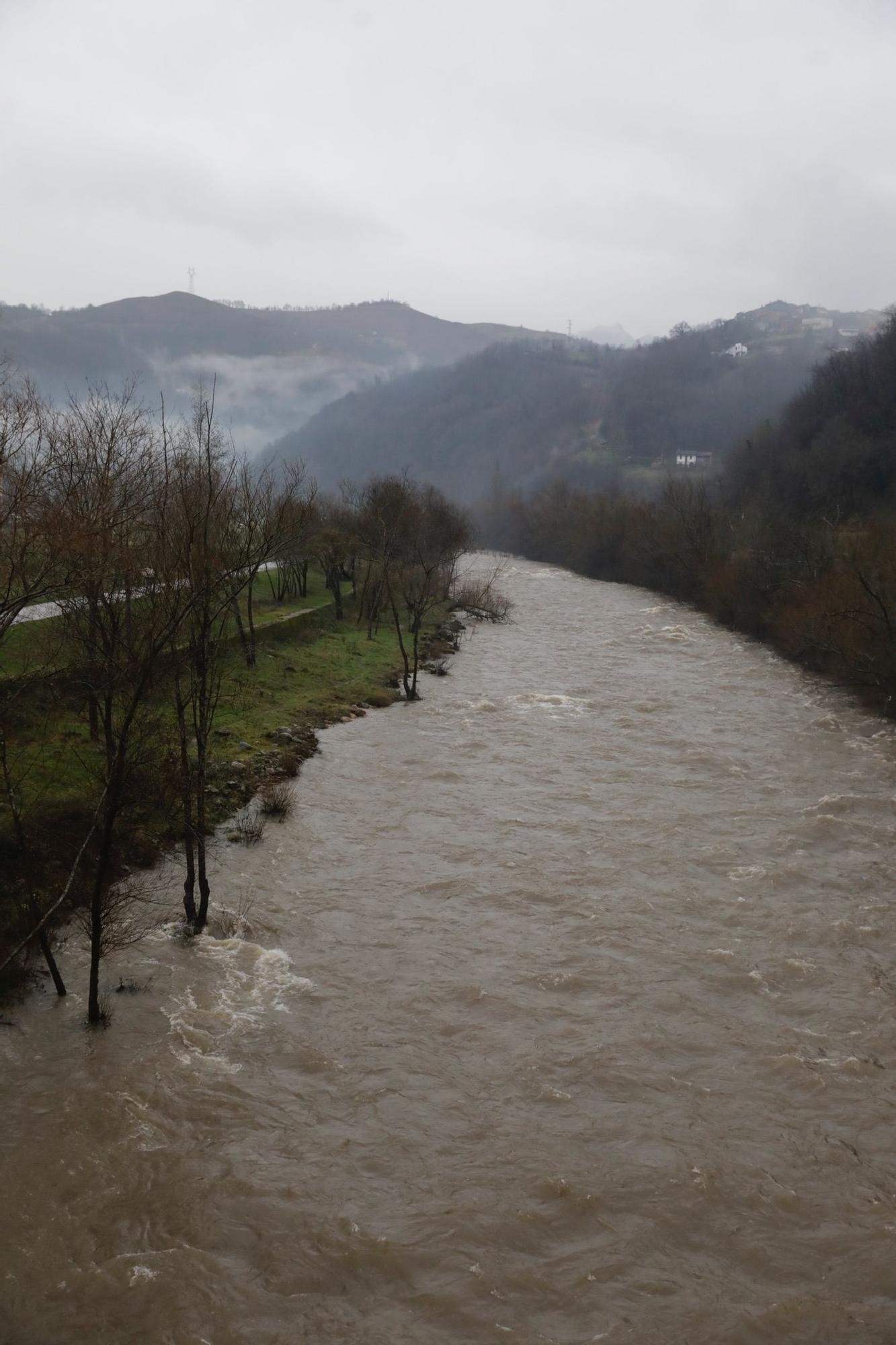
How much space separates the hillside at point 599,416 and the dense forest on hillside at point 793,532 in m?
37.0

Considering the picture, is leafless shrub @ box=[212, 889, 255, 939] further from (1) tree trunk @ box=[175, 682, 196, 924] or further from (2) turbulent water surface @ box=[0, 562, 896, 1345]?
(1) tree trunk @ box=[175, 682, 196, 924]

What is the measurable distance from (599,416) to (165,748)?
156 meters

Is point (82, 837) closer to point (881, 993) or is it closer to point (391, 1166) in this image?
point (391, 1166)

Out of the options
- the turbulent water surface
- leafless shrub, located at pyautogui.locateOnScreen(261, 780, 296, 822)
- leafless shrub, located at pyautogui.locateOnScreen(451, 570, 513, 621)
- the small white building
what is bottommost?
the turbulent water surface

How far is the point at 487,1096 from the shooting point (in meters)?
11.9

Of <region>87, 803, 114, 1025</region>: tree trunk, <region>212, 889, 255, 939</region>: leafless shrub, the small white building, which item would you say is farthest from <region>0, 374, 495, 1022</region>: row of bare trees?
the small white building

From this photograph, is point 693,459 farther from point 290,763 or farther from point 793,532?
point 290,763

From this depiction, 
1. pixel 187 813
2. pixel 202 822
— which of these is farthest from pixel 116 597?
pixel 202 822

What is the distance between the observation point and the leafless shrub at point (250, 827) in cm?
1959

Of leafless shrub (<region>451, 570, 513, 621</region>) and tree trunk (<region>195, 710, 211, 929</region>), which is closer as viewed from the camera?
tree trunk (<region>195, 710, 211, 929</region>)

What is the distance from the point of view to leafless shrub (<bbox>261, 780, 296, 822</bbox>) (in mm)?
21156

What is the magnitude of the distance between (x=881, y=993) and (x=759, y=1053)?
2822 mm

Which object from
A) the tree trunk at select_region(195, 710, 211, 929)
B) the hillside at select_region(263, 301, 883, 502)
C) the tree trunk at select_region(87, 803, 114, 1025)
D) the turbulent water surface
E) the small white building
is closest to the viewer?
the turbulent water surface

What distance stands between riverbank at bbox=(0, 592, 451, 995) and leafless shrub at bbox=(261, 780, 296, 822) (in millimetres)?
670
